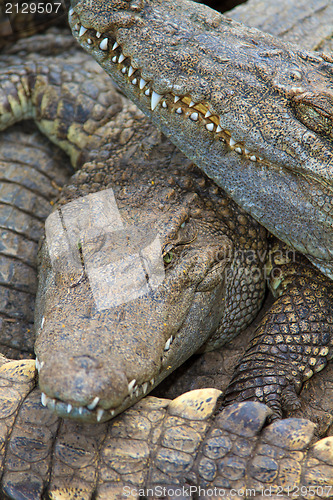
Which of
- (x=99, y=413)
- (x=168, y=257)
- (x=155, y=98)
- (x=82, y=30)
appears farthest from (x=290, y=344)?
(x=82, y=30)

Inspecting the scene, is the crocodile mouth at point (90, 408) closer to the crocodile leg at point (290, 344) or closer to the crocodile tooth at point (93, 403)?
the crocodile tooth at point (93, 403)

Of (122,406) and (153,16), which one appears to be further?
(153,16)

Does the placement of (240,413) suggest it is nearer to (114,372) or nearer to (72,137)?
(114,372)

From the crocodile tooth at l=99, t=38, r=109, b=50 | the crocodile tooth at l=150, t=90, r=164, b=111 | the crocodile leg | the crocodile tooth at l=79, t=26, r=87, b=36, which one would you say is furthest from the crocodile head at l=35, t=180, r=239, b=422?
the crocodile tooth at l=79, t=26, r=87, b=36

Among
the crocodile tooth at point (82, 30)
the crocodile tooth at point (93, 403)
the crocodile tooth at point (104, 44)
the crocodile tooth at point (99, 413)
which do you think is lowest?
the crocodile tooth at point (99, 413)

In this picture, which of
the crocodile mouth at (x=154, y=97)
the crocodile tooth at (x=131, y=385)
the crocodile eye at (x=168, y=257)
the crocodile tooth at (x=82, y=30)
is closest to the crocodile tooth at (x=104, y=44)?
the crocodile mouth at (x=154, y=97)

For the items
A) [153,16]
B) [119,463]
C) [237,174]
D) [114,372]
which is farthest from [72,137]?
[119,463]

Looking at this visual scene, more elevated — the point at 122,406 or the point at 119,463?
the point at 122,406

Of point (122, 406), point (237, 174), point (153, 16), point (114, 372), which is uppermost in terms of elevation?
point (153, 16)
